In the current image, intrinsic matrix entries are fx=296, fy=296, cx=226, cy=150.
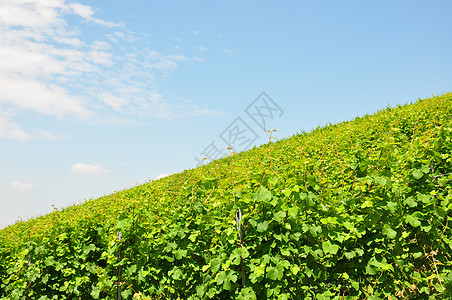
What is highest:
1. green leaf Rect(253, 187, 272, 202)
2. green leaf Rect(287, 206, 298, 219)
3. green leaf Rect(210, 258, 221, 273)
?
green leaf Rect(253, 187, 272, 202)

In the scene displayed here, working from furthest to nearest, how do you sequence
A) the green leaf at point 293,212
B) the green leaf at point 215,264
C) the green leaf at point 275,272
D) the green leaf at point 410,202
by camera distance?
the green leaf at point 410,202, the green leaf at point 215,264, the green leaf at point 293,212, the green leaf at point 275,272

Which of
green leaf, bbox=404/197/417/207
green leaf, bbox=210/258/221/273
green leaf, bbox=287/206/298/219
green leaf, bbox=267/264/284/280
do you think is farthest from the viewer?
green leaf, bbox=404/197/417/207

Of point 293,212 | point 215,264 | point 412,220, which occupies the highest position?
point 293,212

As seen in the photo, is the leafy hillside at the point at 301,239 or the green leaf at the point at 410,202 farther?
the green leaf at the point at 410,202

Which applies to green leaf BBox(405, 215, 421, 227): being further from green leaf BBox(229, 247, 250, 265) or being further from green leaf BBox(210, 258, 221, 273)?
green leaf BBox(210, 258, 221, 273)

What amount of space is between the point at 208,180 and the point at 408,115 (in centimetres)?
965

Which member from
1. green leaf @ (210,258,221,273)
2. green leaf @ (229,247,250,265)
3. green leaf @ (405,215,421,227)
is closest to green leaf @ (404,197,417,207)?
green leaf @ (405,215,421,227)

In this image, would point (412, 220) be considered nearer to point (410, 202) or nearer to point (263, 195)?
point (410, 202)

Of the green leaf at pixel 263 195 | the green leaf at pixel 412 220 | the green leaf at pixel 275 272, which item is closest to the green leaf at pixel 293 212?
the green leaf at pixel 263 195

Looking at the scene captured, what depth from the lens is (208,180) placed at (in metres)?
3.84

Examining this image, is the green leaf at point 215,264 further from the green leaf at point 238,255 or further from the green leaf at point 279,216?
the green leaf at point 279,216

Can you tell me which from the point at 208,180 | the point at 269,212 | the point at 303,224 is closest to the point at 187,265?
the point at 208,180

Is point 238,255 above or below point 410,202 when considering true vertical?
above

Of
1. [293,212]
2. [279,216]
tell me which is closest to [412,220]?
[293,212]
